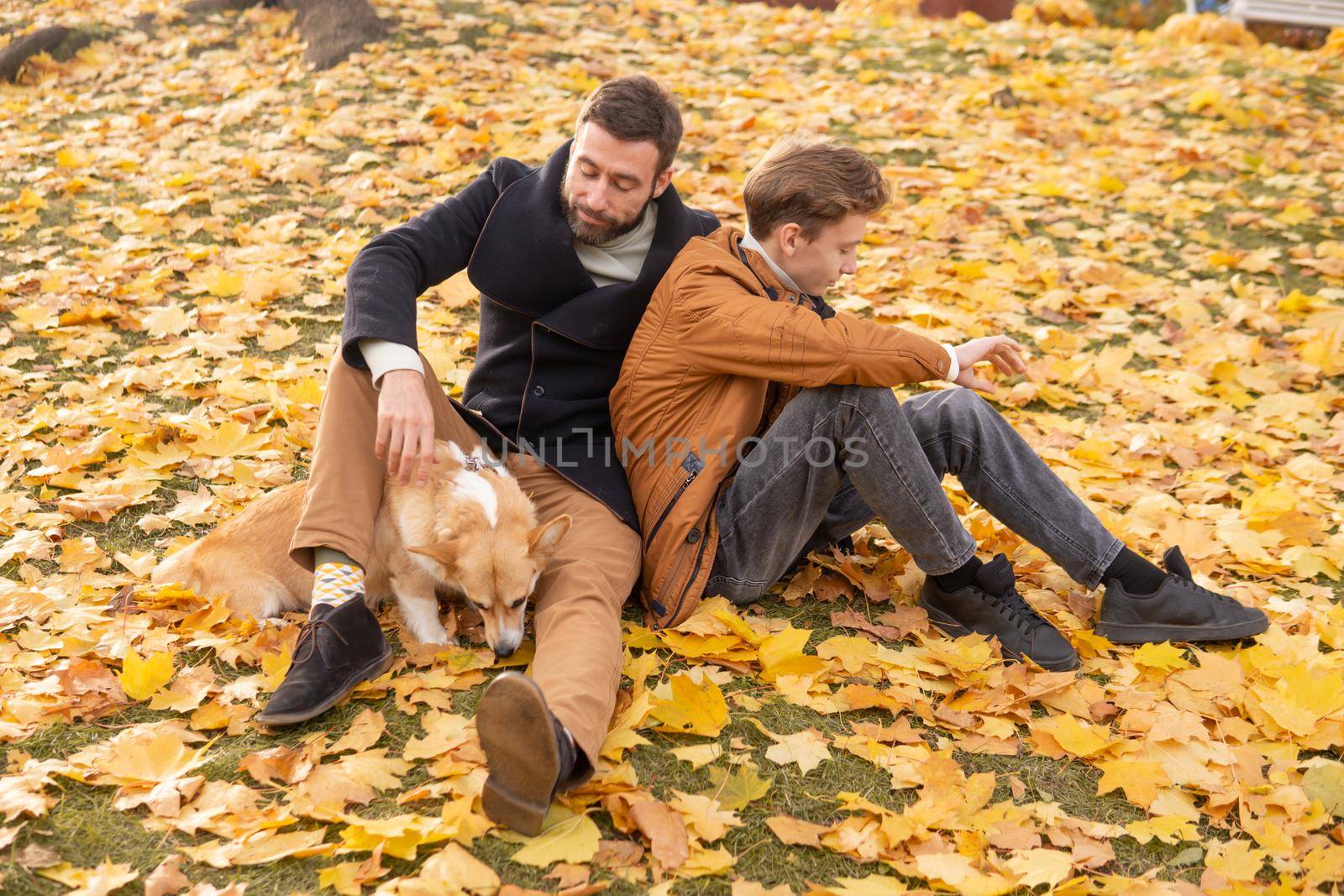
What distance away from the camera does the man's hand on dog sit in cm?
288

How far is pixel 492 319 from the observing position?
3600 mm

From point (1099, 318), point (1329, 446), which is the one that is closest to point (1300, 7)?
point (1099, 318)

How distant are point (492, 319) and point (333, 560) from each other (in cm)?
115

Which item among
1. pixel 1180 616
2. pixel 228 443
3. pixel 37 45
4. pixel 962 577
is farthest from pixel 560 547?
pixel 37 45

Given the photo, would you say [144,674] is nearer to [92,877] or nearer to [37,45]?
[92,877]

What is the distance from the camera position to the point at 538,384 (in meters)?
3.47

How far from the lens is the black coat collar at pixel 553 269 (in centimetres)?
339

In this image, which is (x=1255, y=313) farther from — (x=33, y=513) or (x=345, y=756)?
(x=33, y=513)

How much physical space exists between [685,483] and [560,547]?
0.45m

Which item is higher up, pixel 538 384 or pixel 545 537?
pixel 538 384

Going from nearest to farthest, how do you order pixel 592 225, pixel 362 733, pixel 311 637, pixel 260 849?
pixel 260 849, pixel 362 733, pixel 311 637, pixel 592 225

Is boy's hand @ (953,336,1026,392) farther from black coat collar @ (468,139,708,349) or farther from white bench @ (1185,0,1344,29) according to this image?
white bench @ (1185,0,1344,29)

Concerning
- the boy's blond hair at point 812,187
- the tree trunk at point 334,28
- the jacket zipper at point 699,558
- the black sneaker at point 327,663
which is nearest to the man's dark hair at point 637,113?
the boy's blond hair at point 812,187

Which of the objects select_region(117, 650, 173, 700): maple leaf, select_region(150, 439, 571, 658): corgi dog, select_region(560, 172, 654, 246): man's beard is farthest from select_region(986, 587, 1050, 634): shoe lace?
select_region(117, 650, 173, 700): maple leaf
